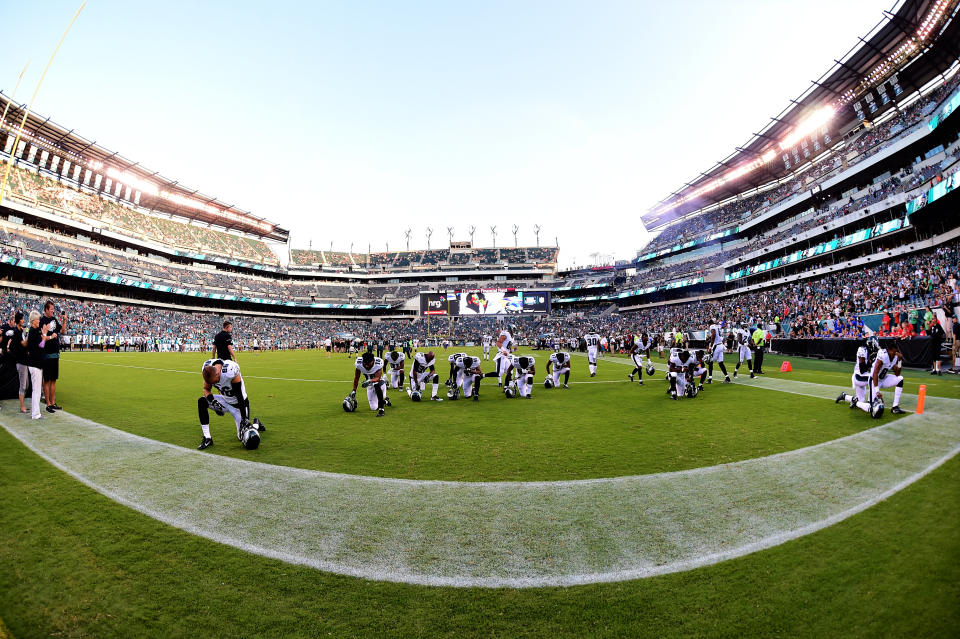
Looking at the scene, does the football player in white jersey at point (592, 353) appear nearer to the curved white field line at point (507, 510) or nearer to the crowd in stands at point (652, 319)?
the crowd in stands at point (652, 319)

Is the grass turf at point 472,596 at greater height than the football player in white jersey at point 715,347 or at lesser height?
lesser

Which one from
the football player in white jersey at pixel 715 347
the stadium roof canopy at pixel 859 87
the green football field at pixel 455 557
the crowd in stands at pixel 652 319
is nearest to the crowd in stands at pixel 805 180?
the stadium roof canopy at pixel 859 87

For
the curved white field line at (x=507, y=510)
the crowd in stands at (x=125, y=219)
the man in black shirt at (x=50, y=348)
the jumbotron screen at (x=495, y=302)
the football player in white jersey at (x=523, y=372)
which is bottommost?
the curved white field line at (x=507, y=510)

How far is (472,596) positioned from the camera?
2619 mm

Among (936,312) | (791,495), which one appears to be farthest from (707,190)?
(791,495)

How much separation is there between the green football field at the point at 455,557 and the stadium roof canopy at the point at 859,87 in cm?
3929

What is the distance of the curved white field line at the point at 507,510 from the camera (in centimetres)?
303

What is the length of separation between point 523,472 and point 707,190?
224 ft

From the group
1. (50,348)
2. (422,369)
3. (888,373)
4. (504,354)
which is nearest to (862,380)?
(888,373)

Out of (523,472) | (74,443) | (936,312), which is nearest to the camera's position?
(523,472)

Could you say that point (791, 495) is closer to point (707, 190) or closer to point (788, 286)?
point (788, 286)

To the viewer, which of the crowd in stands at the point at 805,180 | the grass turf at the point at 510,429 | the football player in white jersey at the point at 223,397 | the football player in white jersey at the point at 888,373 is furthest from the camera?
the crowd in stands at the point at 805,180

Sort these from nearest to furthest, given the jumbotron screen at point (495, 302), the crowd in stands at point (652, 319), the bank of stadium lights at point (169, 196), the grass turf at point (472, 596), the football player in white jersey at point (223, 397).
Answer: the grass turf at point (472, 596)
the football player in white jersey at point (223, 397)
the crowd in stands at point (652, 319)
the jumbotron screen at point (495, 302)
the bank of stadium lights at point (169, 196)

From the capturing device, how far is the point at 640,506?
3951 mm
